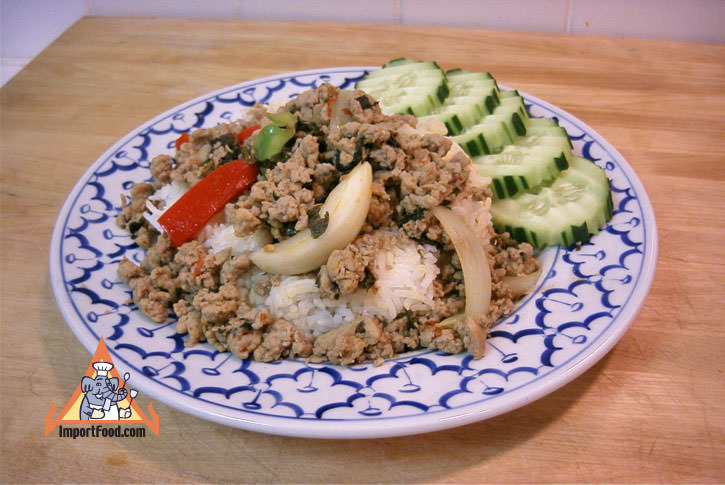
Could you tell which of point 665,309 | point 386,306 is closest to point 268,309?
point 386,306

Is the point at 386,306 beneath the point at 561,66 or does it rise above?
beneath

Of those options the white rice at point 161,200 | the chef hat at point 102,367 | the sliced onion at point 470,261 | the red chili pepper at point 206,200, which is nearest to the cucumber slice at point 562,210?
the sliced onion at point 470,261

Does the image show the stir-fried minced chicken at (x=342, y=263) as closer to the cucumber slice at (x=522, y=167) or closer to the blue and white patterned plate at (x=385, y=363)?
the blue and white patterned plate at (x=385, y=363)

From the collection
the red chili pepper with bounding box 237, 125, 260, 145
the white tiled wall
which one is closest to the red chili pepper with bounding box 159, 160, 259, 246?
the red chili pepper with bounding box 237, 125, 260, 145

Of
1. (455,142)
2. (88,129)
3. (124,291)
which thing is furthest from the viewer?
(88,129)

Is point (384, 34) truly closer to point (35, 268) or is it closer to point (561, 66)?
point (561, 66)
